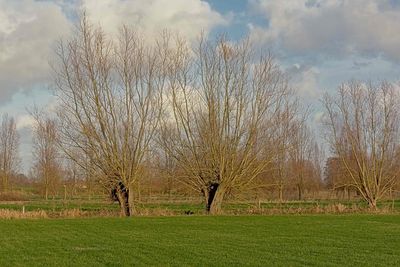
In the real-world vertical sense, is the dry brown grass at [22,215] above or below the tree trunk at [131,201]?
below

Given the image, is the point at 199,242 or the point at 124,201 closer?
the point at 199,242

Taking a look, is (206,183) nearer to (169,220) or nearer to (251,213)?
(251,213)

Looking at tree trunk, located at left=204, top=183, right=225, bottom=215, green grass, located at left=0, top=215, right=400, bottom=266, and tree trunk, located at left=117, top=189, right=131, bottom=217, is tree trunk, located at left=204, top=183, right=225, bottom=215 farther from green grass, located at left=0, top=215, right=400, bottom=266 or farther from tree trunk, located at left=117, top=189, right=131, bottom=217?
green grass, located at left=0, top=215, right=400, bottom=266

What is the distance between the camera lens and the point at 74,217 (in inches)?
1163

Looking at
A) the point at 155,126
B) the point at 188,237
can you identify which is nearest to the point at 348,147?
the point at 155,126

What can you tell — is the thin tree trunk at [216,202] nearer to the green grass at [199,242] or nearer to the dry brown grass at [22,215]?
the green grass at [199,242]

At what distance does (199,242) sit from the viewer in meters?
17.6

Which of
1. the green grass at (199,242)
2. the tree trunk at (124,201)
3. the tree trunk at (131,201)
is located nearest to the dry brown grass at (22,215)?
the green grass at (199,242)

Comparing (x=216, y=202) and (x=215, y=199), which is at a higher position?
(x=215, y=199)

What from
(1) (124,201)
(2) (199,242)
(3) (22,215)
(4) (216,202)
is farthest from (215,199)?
(2) (199,242)

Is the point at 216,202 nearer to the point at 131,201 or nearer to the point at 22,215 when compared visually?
the point at 131,201

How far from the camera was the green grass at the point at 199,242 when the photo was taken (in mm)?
13250

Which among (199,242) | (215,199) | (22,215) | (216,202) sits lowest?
(199,242)

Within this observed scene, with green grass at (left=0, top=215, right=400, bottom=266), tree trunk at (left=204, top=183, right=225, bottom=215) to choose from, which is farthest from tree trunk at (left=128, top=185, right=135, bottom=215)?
tree trunk at (left=204, top=183, right=225, bottom=215)
